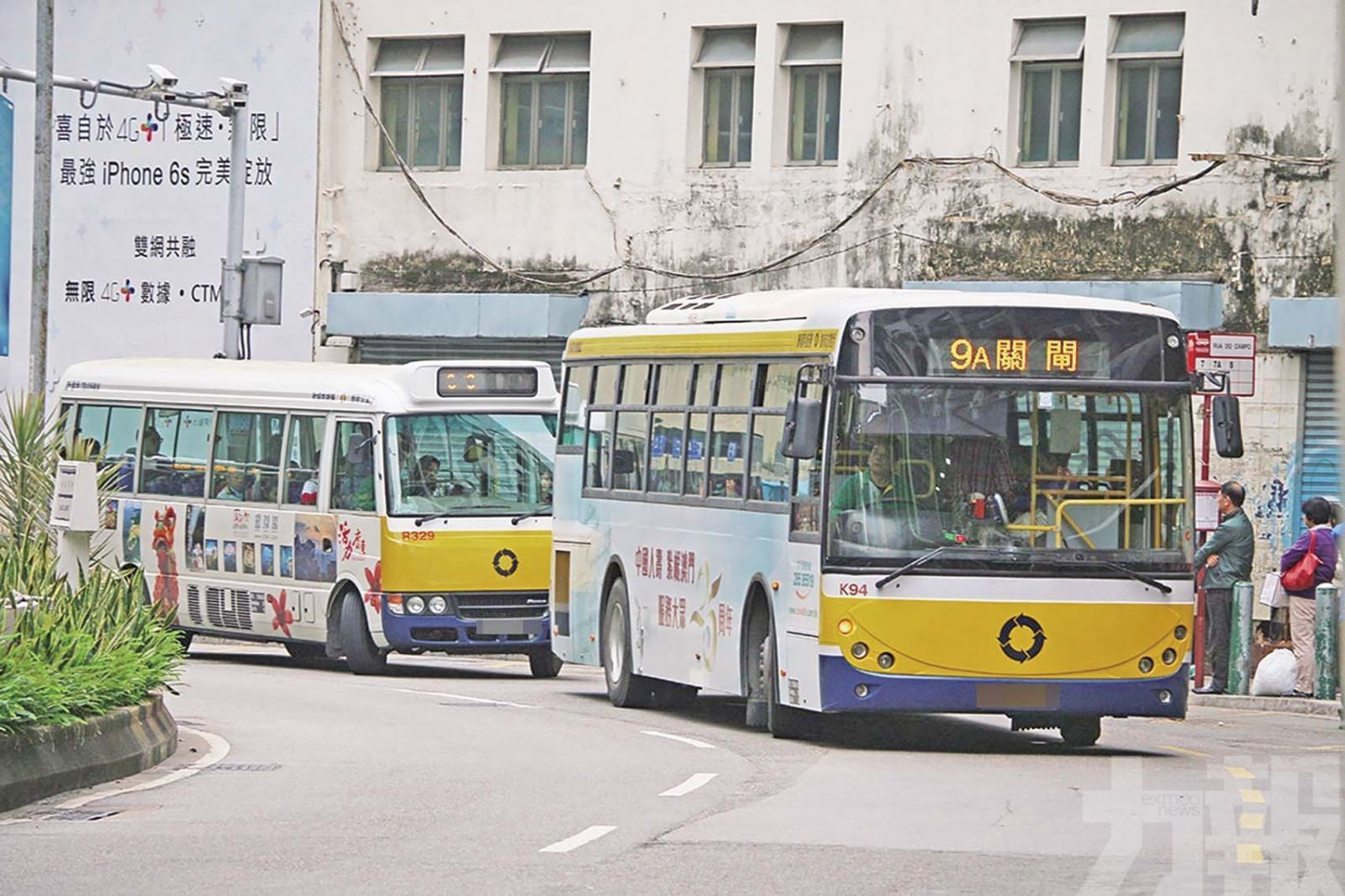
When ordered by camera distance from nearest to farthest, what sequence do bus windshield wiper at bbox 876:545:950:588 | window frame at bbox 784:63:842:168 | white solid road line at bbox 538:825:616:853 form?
1. white solid road line at bbox 538:825:616:853
2. bus windshield wiper at bbox 876:545:950:588
3. window frame at bbox 784:63:842:168

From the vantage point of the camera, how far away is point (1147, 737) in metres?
18.3

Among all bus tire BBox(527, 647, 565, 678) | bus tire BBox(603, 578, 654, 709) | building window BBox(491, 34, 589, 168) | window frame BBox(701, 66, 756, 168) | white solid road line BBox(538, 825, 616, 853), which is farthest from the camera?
building window BBox(491, 34, 589, 168)

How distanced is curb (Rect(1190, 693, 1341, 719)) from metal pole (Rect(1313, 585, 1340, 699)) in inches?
5.3

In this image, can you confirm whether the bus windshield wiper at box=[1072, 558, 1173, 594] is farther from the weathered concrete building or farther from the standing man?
the weathered concrete building

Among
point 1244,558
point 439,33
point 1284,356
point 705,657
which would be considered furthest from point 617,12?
point 705,657

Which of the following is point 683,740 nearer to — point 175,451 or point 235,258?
point 175,451

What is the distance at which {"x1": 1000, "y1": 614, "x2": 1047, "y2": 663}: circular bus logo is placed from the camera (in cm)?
1600

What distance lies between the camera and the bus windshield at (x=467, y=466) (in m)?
23.3

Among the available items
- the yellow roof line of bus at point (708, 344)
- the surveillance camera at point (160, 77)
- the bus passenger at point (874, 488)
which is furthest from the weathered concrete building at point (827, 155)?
the bus passenger at point (874, 488)

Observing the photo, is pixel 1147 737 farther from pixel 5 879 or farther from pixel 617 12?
pixel 617 12

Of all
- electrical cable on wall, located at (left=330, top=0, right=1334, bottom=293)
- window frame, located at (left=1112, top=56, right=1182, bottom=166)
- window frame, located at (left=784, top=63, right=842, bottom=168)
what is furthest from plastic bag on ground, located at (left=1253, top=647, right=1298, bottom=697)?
window frame, located at (left=784, top=63, right=842, bottom=168)

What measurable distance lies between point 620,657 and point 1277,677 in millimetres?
5988

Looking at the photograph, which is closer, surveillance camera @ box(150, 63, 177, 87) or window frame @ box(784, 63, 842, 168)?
surveillance camera @ box(150, 63, 177, 87)

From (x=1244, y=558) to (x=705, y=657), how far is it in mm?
7138
